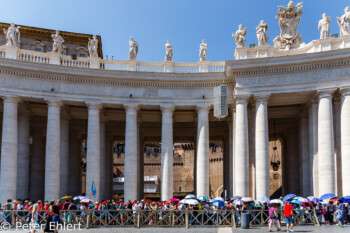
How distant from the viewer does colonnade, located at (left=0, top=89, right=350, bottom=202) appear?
39.0 metres

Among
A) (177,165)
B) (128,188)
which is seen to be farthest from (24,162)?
(177,165)

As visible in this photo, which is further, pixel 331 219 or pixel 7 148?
pixel 7 148

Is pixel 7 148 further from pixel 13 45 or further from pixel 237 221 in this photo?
pixel 237 221

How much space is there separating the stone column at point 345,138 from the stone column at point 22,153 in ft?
105

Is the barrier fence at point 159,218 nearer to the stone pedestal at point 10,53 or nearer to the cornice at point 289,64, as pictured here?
the cornice at point 289,64

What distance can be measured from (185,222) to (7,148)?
20.1 meters

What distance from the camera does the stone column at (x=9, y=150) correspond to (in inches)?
1587

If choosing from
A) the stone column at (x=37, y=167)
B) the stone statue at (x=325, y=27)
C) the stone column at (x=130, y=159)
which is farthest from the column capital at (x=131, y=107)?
the stone statue at (x=325, y=27)

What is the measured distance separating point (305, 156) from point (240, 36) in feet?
47.1

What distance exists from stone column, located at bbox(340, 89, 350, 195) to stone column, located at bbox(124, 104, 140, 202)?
20.0 m

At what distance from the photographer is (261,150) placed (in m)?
40.2

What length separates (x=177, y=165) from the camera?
9938 centimetres

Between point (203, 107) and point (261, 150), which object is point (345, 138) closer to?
point (261, 150)

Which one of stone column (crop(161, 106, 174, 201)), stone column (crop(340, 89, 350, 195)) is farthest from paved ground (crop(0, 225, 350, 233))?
stone column (crop(161, 106, 174, 201))
